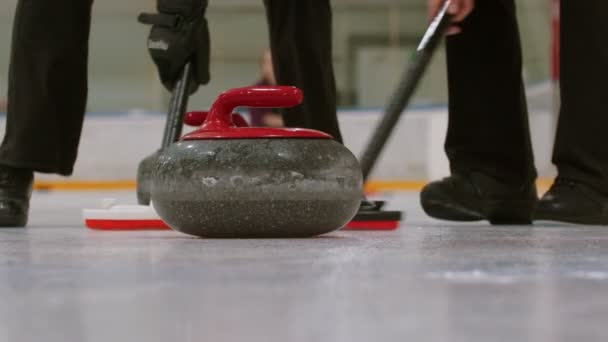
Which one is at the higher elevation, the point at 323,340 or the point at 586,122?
the point at 323,340

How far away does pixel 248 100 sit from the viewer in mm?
1396

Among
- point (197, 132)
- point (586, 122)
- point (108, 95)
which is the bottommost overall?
point (108, 95)

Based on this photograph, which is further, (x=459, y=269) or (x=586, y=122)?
(x=586, y=122)

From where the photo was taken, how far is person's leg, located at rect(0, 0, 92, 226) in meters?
1.91

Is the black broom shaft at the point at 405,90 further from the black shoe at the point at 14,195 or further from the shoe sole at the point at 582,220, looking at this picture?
the black shoe at the point at 14,195

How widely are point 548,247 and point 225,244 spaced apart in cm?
37

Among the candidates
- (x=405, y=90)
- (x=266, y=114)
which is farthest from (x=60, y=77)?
(x=266, y=114)

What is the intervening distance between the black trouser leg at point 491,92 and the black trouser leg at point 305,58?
12.4 inches

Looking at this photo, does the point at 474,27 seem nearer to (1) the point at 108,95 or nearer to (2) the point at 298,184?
(2) the point at 298,184

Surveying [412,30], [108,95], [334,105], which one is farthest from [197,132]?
[412,30]

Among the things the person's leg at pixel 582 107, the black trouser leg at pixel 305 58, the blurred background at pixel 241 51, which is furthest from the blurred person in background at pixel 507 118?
the blurred background at pixel 241 51

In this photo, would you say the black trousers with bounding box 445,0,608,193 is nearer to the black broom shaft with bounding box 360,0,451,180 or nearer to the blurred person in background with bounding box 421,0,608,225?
the blurred person in background with bounding box 421,0,608,225

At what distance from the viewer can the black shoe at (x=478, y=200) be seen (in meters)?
2.08

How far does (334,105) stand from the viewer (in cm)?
210
